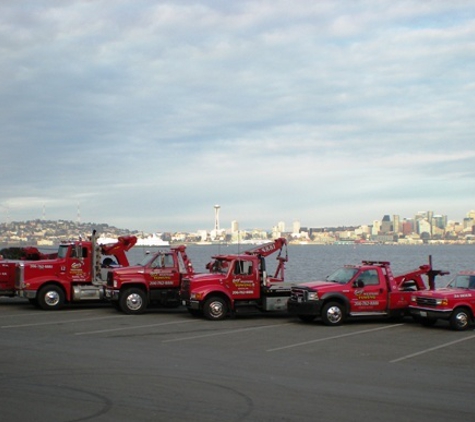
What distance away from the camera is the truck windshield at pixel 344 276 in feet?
76.7

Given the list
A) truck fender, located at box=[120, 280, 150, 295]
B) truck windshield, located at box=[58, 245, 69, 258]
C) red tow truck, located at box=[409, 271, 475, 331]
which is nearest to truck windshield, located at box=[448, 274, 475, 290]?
red tow truck, located at box=[409, 271, 475, 331]

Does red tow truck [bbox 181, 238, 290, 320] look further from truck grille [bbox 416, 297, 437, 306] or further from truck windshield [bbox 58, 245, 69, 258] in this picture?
truck windshield [bbox 58, 245, 69, 258]

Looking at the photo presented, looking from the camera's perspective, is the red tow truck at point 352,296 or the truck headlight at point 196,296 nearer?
the red tow truck at point 352,296

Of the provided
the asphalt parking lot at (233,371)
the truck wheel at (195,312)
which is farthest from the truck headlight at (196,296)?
the asphalt parking lot at (233,371)

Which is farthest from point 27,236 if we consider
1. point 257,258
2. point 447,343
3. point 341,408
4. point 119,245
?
point 341,408

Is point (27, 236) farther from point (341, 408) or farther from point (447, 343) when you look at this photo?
point (341, 408)

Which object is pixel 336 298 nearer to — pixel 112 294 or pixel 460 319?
pixel 460 319

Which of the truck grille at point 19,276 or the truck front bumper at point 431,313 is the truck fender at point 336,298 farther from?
the truck grille at point 19,276

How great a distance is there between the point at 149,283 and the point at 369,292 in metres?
7.85

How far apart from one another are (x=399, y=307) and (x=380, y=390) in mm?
11405

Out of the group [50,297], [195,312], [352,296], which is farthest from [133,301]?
[352,296]

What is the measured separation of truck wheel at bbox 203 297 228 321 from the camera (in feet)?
79.3

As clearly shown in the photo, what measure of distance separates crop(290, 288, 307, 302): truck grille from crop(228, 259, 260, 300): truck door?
69.3 inches

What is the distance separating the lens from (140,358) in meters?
15.5
